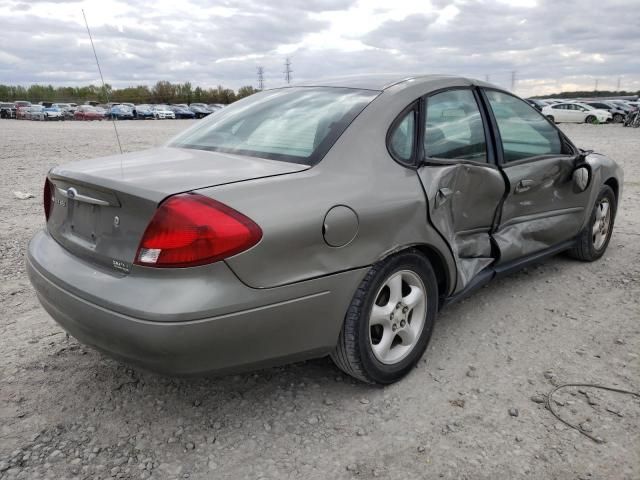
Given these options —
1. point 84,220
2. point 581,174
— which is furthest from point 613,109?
point 84,220

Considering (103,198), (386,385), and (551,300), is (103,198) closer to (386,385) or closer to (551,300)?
(386,385)

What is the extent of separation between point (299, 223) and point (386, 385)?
1.05 metres

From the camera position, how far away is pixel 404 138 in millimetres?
Result: 2824

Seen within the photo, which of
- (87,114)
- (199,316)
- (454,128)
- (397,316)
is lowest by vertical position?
(87,114)

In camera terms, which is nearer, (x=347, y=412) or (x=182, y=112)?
(x=347, y=412)

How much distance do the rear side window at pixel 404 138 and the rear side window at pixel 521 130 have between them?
0.88 meters

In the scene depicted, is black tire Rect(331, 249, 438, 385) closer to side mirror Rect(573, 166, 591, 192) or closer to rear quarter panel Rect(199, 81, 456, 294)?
rear quarter panel Rect(199, 81, 456, 294)

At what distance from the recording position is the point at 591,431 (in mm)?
2416

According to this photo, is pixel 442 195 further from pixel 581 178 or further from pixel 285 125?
pixel 581 178

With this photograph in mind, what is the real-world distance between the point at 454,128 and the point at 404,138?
51cm

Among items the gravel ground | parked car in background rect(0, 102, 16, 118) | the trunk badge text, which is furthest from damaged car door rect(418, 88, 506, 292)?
parked car in background rect(0, 102, 16, 118)

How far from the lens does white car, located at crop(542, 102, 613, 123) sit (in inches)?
1206

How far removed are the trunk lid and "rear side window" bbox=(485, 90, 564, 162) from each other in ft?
5.51

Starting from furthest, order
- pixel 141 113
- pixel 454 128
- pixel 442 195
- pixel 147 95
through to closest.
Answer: pixel 147 95, pixel 141 113, pixel 454 128, pixel 442 195
